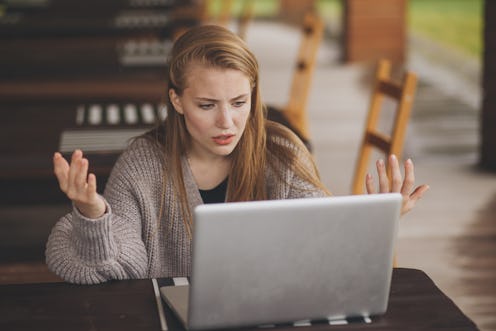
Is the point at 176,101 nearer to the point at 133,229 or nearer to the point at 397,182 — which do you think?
the point at 133,229

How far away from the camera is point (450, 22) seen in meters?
14.8

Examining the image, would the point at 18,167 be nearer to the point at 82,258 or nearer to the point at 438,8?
the point at 82,258

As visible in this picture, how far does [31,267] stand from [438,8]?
48.2 feet

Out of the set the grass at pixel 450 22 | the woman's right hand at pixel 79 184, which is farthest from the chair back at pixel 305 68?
the grass at pixel 450 22

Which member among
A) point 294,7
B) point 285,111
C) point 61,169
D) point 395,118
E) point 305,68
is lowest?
point 294,7

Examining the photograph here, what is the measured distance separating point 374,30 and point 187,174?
6792mm

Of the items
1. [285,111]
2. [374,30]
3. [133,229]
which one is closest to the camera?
[133,229]

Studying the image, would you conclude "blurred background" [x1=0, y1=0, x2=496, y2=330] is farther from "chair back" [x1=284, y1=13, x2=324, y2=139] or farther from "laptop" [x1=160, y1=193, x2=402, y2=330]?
"laptop" [x1=160, y1=193, x2=402, y2=330]

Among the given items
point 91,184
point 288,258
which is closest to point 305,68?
point 91,184

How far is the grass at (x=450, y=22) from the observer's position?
12.1 m

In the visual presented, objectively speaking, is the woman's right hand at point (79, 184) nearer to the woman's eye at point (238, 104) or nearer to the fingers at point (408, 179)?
the woman's eye at point (238, 104)

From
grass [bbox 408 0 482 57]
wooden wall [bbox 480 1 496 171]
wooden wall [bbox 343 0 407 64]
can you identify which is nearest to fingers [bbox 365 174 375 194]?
wooden wall [bbox 480 1 496 171]

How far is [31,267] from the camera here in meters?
3.25

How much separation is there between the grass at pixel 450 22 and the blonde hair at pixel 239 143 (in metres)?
8.84
